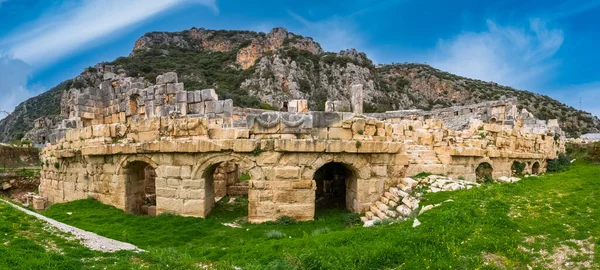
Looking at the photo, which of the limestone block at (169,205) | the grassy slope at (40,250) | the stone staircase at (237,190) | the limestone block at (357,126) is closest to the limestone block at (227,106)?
the stone staircase at (237,190)

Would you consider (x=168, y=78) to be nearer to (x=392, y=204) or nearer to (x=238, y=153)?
(x=238, y=153)

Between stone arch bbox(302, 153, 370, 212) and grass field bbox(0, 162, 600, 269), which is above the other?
stone arch bbox(302, 153, 370, 212)

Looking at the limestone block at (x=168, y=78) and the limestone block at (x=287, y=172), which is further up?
the limestone block at (x=168, y=78)

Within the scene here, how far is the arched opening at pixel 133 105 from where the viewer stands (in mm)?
17719

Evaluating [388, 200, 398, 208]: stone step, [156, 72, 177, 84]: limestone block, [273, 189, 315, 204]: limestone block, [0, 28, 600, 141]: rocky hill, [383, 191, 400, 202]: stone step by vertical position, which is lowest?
[388, 200, 398, 208]: stone step

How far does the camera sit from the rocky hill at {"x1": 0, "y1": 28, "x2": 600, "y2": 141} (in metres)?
59.7

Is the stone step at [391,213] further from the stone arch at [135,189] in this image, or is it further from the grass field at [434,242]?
the stone arch at [135,189]

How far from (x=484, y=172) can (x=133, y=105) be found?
17.1 metres

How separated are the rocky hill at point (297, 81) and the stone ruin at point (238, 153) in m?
32.4

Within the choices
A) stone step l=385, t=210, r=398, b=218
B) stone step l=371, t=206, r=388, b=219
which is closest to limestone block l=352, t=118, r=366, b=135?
stone step l=371, t=206, r=388, b=219

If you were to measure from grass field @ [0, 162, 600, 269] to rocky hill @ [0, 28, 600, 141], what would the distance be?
41.8 metres

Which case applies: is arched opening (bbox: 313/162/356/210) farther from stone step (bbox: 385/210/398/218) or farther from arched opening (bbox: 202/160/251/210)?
stone step (bbox: 385/210/398/218)

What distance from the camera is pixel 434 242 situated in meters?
6.41

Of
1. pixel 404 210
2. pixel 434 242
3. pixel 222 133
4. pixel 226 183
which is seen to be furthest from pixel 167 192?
pixel 434 242
